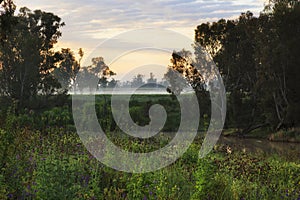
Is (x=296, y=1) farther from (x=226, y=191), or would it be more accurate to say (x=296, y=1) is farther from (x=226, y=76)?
(x=226, y=191)

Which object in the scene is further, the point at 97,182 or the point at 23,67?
the point at 23,67

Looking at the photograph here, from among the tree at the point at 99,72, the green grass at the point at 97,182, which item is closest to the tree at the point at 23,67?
the tree at the point at 99,72

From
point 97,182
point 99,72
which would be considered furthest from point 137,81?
point 99,72

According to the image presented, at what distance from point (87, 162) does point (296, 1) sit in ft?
83.9

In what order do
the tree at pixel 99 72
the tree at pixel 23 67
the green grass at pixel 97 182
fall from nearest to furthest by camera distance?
the green grass at pixel 97 182 → the tree at pixel 99 72 → the tree at pixel 23 67

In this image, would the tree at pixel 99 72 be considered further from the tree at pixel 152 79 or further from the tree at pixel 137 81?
the tree at pixel 152 79

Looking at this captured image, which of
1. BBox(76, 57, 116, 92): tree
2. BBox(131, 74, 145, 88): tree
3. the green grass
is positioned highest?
BBox(76, 57, 116, 92): tree

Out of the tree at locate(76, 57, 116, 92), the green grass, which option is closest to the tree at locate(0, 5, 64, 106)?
the tree at locate(76, 57, 116, 92)

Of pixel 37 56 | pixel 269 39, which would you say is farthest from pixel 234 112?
pixel 37 56

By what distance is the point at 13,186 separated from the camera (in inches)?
243

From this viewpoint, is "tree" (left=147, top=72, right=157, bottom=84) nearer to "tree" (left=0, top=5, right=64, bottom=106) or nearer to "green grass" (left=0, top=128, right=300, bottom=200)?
→ "green grass" (left=0, top=128, right=300, bottom=200)

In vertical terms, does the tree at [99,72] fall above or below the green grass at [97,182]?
above

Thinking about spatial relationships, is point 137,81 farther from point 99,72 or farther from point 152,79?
point 99,72

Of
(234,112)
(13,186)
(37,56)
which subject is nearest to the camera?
(13,186)
